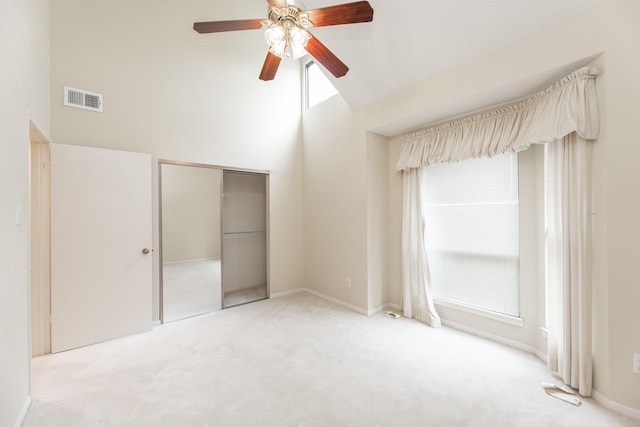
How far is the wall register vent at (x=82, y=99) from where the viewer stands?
267cm

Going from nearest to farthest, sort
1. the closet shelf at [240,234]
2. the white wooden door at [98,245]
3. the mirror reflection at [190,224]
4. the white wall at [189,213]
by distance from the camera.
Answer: the white wooden door at [98,245] < the closet shelf at [240,234] < the mirror reflection at [190,224] < the white wall at [189,213]

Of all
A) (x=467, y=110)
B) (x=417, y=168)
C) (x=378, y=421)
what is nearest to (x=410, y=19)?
(x=467, y=110)

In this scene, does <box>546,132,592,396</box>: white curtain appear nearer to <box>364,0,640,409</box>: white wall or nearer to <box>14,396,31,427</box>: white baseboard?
<box>364,0,640,409</box>: white wall

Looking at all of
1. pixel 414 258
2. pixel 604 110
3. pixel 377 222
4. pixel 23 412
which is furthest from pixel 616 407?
pixel 23 412

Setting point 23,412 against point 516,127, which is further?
point 516,127

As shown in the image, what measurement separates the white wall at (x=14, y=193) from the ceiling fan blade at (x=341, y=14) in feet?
6.26

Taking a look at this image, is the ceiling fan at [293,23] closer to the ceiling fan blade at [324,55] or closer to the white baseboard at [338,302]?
the ceiling fan blade at [324,55]

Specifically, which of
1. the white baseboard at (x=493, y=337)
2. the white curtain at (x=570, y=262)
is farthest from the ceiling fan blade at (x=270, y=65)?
the white baseboard at (x=493, y=337)

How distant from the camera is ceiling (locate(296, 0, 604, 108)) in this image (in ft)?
6.47

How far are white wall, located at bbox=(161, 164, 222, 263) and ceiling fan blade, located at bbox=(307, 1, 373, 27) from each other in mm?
4213

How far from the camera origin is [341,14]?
5.75 ft

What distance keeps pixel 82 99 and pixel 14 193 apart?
165cm

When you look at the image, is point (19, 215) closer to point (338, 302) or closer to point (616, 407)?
point (338, 302)

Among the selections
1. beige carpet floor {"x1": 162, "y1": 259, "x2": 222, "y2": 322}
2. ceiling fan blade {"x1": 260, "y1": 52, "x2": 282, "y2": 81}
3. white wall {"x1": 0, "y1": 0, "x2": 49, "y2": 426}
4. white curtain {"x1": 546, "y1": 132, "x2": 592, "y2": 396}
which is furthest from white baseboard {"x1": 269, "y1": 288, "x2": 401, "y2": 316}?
ceiling fan blade {"x1": 260, "y1": 52, "x2": 282, "y2": 81}
